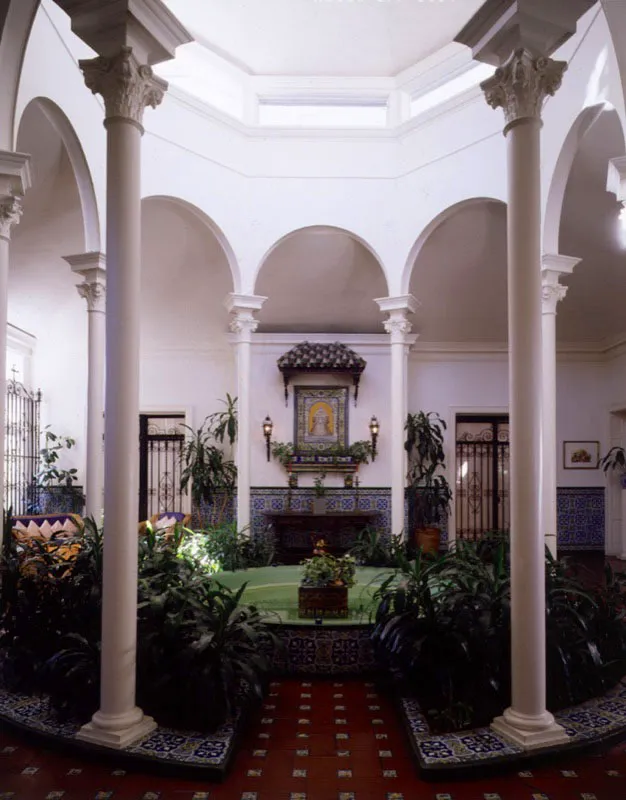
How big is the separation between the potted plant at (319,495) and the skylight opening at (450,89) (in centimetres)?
643

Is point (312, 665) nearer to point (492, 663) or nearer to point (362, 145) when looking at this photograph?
point (492, 663)

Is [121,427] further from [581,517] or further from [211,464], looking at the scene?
[581,517]

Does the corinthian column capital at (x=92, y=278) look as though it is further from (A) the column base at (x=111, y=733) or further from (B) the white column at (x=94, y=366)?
(A) the column base at (x=111, y=733)

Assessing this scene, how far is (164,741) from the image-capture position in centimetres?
414

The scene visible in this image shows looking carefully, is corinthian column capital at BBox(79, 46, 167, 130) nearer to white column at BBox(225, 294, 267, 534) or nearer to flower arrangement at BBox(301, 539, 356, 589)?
flower arrangement at BBox(301, 539, 356, 589)

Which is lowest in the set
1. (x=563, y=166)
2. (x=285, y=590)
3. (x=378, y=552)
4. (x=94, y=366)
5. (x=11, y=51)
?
(x=285, y=590)

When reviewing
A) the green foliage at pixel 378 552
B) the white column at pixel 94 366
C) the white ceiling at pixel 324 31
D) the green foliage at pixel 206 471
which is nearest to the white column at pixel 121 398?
the white column at pixel 94 366

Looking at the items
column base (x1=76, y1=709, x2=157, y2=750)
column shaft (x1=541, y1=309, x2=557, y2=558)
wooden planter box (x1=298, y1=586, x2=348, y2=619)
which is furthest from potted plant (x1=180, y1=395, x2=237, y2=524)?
column base (x1=76, y1=709, x2=157, y2=750)

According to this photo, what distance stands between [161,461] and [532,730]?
1049 centimetres

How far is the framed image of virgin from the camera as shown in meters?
13.1

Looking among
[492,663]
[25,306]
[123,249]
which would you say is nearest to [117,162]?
[123,249]

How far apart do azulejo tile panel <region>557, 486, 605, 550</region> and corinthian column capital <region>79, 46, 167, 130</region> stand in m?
11.3

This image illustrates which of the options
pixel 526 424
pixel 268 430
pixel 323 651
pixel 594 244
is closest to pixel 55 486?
pixel 268 430

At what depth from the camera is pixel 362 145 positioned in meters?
10.6
